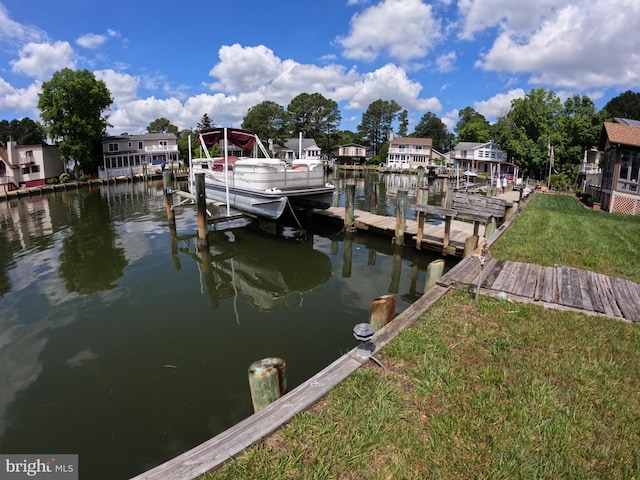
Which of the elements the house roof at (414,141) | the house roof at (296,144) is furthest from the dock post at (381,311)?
the house roof at (414,141)

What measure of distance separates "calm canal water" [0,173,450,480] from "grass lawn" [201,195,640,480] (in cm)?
207

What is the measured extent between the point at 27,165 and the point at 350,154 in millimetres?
56413

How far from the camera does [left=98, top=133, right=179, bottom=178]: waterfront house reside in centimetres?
4578

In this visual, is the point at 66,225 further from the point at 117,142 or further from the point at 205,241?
the point at 117,142

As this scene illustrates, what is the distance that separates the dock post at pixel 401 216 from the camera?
1320 cm

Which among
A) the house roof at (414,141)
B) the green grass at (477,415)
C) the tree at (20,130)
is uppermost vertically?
the tree at (20,130)

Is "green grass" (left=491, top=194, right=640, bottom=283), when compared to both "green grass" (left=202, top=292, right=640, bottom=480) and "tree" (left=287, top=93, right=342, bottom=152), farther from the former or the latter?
"tree" (left=287, top=93, right=342, bottom=152)

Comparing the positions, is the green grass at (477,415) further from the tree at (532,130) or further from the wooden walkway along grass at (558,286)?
the tree at (532,130)

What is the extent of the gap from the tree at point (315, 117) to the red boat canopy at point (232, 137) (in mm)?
70743

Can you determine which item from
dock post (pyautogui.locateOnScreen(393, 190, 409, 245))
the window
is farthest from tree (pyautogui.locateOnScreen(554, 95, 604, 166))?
dock post (pyautogui.locateOnScreen(393, 190, 409, 245))

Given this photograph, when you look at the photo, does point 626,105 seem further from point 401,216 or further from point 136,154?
point 136,154

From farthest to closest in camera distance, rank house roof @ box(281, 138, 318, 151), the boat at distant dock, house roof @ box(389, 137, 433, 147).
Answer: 1. house roof @ box(281, 138, 318, 151)
2. house roof @ box(389, 137, 433, 147)
3. the boat at distant dock

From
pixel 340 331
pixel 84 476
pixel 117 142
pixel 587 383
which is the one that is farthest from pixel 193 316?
pixel 117 142

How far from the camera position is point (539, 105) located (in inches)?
1823
